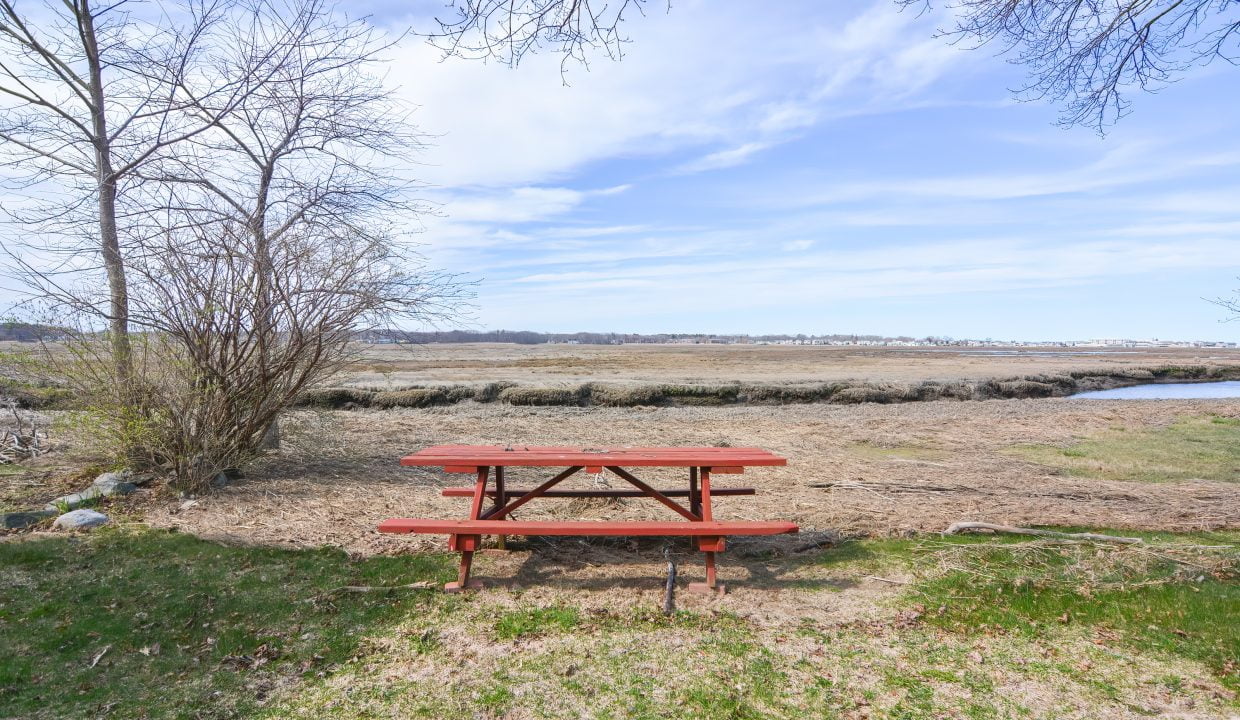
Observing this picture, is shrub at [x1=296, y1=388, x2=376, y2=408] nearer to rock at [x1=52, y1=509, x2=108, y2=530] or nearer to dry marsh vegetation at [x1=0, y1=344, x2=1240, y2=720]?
dry marsh vegetation at [x1=0, y1=344, x2=1240, y2=720]

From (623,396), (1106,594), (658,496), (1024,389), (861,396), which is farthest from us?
(1024,389)

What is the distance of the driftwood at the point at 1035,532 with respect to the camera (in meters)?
5.75

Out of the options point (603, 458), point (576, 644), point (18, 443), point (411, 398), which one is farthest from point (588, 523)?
point (411, 398)

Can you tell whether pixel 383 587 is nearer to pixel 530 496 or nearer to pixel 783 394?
pixel 530 496

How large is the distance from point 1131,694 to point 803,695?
159 cm

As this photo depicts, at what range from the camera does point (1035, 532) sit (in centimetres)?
609

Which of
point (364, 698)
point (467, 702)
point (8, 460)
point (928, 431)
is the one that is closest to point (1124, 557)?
point (467, 702)

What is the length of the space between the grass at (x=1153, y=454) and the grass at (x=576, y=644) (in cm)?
448

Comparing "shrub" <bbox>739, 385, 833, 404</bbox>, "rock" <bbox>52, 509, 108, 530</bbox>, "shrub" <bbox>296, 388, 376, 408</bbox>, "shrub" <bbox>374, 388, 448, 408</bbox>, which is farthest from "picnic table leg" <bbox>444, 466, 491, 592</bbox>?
"shrub" <bbox>739, 385, 833, 404</bbox>

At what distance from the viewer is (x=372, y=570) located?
5270 millimetres

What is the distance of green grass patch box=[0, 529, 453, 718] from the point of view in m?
3.61

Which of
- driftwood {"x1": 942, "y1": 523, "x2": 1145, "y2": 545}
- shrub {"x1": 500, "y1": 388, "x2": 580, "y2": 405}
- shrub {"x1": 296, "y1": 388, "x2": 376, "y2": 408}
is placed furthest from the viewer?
shrub {"x1": 500, "y1": 388, "x2": 580, "y2": 405}

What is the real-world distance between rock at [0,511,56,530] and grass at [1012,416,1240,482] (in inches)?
437

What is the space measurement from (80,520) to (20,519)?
0.53 meters
